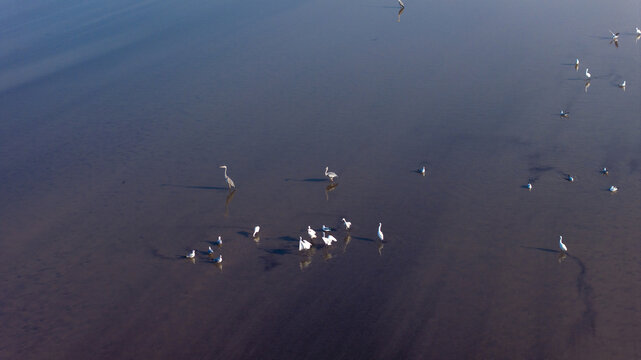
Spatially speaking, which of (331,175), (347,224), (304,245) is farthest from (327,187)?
(304,245)

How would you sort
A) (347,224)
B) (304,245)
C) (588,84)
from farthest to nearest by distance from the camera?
1. (588,84)
2. (347,224)
3. (304,245)

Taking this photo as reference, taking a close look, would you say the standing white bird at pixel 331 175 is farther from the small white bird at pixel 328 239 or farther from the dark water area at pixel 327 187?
the small white bird at pixel 328 239

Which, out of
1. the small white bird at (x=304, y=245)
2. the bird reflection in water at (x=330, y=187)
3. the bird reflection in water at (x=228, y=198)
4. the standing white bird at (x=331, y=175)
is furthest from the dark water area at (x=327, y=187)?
the standing white bird at (x=331, y=175)

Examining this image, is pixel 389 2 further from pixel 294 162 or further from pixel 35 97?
pixel 35 97

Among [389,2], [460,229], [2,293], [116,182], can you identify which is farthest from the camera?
[389,2]

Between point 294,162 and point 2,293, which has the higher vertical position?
point 294,162

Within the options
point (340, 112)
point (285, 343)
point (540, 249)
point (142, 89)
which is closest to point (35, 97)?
point (142, 89)

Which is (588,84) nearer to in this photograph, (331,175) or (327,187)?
(331,175)

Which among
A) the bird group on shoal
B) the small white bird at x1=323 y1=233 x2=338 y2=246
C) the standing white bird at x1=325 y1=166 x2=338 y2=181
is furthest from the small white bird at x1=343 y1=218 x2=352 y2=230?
the bird group on shoal

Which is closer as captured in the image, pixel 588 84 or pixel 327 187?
pixel 327 187
